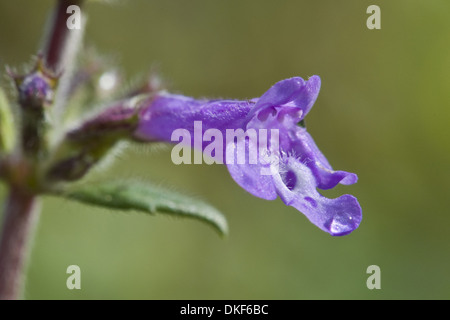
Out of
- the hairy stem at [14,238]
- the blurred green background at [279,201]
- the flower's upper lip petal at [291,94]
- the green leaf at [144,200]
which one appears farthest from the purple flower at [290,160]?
the blurred green background at [279,201]

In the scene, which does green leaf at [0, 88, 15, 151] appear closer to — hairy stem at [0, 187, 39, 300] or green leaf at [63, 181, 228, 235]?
hairy stem at [0, 187, 39, 300]

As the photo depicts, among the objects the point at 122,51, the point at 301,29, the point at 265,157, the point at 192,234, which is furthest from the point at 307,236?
the point at 265,157

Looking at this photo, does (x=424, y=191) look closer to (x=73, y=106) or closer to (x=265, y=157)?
(x=73, y=106)

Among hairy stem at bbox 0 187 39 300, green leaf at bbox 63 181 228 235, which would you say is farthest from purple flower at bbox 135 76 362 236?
hairy stem at bbox 0 187 39 300

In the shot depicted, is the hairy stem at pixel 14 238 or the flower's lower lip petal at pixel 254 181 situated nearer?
the flower's lower lip petal at pixel 254 181

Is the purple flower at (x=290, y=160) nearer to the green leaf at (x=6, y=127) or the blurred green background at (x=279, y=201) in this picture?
the green leaf at (x=6, y=127)

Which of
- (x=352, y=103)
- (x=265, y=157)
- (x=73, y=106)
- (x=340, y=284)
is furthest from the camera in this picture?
(x=352, y=103)

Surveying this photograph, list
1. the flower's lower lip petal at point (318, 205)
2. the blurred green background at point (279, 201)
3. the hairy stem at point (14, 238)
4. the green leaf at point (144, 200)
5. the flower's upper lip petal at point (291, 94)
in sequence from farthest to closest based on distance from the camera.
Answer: the blurred green background at point (279, 201), the hairy stem at point (14, 238), the green leaf at point (144, 200), the flower's upper lip petal at point (291, 94), the flower's lower lip petal at point (318, 205)
